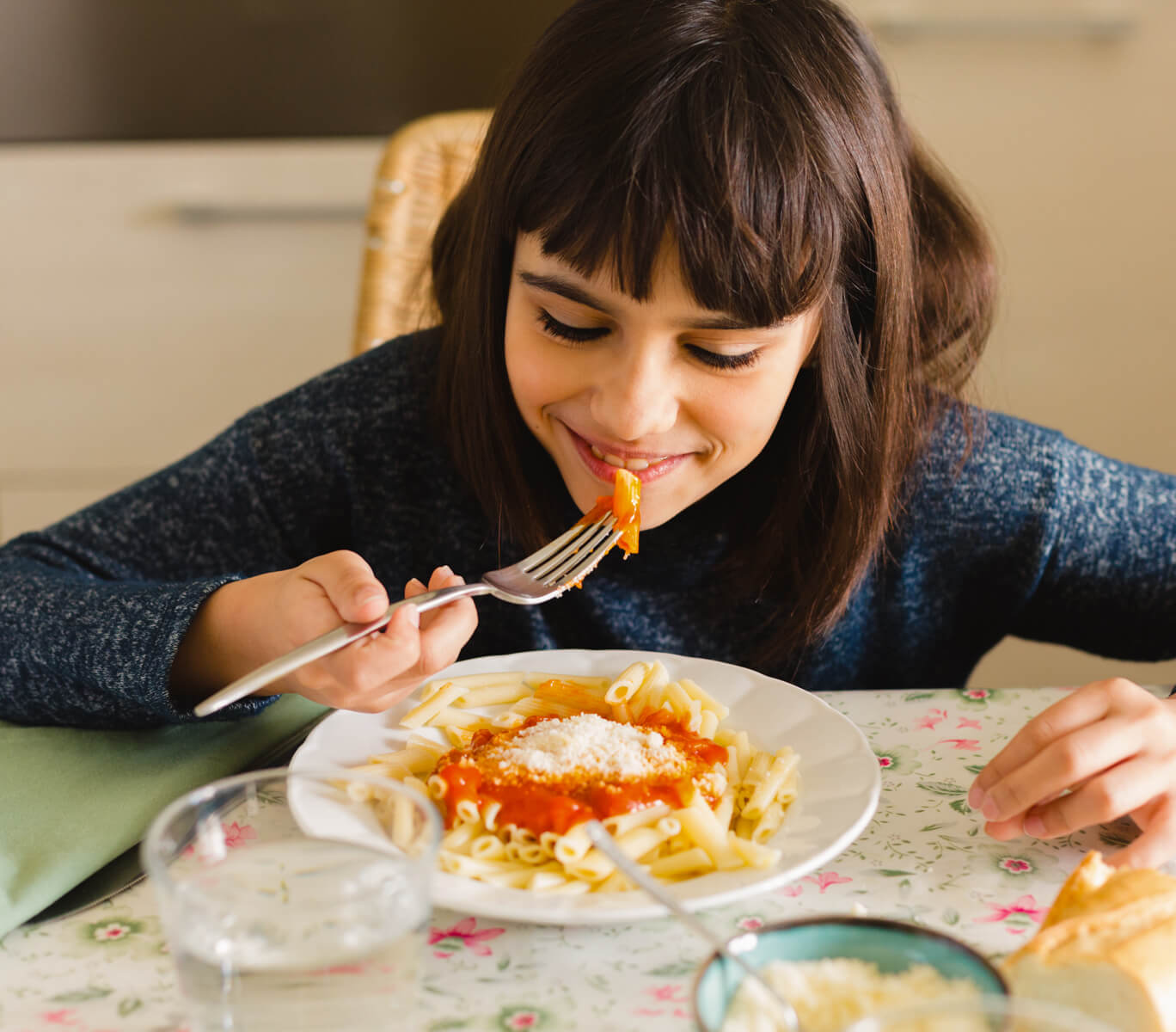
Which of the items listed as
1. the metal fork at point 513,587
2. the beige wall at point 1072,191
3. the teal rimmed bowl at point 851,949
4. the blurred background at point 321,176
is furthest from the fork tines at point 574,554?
the blurred background at point 321,176

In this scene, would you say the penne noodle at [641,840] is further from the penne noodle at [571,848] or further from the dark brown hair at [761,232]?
the dark brown hair at [761,232]

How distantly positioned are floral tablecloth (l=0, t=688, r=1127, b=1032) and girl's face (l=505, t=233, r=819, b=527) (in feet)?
1.11

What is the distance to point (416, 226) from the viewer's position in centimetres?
174

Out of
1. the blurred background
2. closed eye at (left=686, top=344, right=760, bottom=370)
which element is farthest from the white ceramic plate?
the blurred background

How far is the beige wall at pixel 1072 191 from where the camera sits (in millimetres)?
2277

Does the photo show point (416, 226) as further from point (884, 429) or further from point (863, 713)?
point (863, 713)

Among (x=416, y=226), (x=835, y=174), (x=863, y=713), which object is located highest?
(x=835, y=174)

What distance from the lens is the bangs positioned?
888mm

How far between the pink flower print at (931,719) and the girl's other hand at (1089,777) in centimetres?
19

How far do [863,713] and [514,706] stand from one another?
11.8 inches

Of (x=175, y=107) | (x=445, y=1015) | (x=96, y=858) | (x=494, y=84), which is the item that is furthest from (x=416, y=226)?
(x=445, y=1015)

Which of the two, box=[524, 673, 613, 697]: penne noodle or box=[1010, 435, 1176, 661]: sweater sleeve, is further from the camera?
box=[1010, 435, 1176, 661]: sweater sleeve

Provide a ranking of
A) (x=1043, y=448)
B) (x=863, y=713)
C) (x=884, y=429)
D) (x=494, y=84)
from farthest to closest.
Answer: (x=494, y=84) → (x=1043, y=448) → (x=884, y=429) → (x=863, y=713)

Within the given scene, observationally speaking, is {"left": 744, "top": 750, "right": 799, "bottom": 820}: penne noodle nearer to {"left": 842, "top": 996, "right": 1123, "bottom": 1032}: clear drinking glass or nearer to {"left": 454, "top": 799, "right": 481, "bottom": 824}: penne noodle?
{"left": 454, "top": 799, "right": 481, "bottom": 824}: penne noodle
